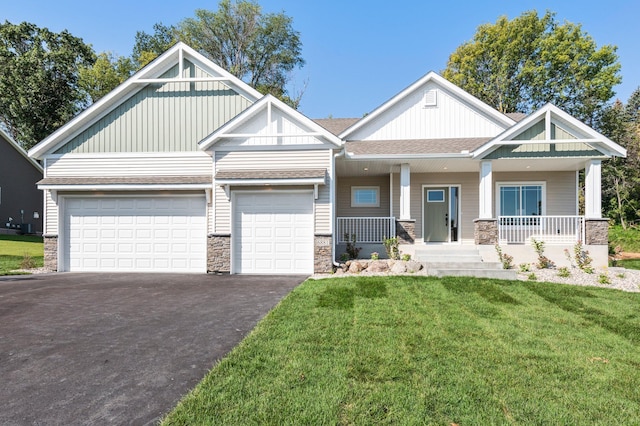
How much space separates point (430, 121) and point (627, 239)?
537 inches

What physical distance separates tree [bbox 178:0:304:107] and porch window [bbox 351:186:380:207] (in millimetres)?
15484

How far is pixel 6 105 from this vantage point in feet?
80.6

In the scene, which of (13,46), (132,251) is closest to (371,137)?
(132,251)

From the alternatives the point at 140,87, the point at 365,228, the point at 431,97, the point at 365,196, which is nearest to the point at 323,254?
the point at 365,228

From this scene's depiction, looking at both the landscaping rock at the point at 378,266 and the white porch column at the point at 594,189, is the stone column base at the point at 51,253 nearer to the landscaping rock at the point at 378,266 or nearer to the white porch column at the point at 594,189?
the landscaping rock at the point at 378,266

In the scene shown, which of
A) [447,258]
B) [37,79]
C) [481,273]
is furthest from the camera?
[37,79]

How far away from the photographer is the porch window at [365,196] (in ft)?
42.0

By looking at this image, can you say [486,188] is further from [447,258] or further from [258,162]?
[258,162]

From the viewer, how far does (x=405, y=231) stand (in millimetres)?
10414

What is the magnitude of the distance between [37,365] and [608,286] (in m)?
10.3

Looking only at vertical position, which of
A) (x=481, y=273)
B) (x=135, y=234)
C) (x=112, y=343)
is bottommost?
(x=112, y=343)

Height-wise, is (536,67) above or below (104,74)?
above

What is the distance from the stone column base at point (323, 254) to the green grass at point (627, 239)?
1508 centimetres

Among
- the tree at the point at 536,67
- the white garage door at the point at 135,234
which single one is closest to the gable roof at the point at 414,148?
the white garage door at the point at 135,234
